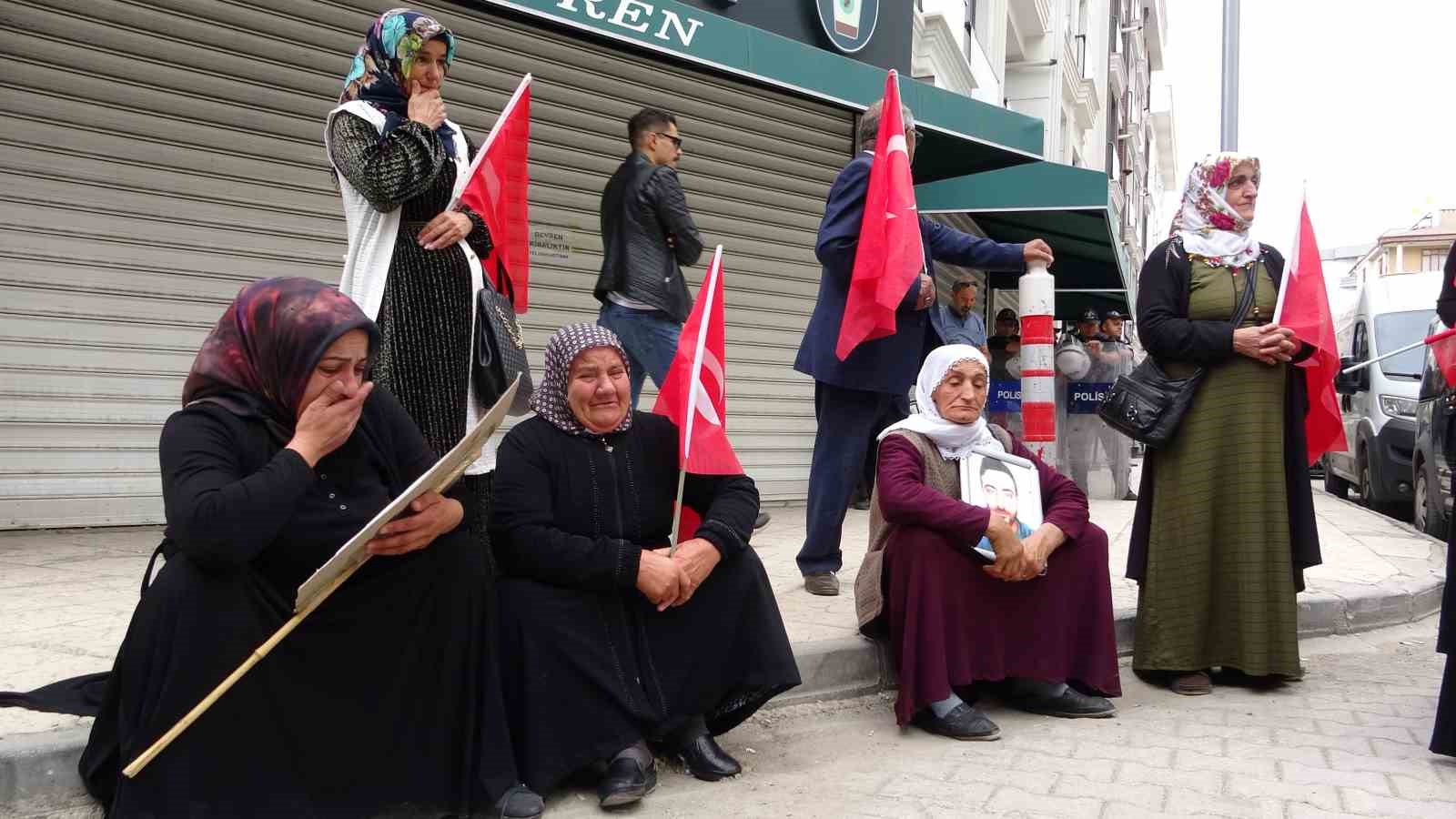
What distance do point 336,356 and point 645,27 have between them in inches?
149

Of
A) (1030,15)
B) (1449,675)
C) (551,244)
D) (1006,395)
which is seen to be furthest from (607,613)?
(1030,15)

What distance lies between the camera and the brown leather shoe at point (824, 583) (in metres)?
4.79

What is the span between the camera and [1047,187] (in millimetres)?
10367

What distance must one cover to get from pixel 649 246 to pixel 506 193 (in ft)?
5.49

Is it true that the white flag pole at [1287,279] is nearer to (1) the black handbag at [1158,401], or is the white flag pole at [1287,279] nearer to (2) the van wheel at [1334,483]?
(1) the black handbag at [1158,401]

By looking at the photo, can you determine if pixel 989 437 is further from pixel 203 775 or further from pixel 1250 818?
pixel 203 775

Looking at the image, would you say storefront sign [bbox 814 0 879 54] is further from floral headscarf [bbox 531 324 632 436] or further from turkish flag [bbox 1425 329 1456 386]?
floral headscarf [bbox 531 324 632 436]

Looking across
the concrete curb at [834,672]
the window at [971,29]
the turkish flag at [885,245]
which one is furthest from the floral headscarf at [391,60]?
the window at [971,29]

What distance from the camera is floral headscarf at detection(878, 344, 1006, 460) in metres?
3.90

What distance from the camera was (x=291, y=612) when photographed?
8.45 feet

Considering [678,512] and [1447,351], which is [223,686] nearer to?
[678,512]

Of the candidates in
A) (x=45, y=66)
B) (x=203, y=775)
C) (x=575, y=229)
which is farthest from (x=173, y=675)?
(x=575, y=229)

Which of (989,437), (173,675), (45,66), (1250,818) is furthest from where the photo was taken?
(45,66)

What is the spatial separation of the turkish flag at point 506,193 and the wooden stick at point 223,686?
135cm
